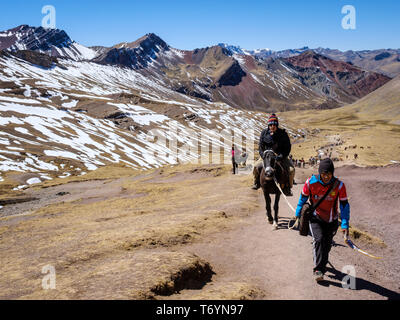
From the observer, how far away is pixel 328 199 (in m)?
8.47

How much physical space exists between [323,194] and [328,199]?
0.66ft

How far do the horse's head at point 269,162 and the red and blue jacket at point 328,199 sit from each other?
3.81m

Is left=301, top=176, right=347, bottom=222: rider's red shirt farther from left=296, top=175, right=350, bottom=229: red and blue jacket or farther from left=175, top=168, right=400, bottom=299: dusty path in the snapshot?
left=175, top=168, right=400, bottom=299: dusty path

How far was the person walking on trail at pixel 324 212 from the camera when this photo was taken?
8.42m

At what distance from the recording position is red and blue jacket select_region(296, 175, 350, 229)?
332 inches

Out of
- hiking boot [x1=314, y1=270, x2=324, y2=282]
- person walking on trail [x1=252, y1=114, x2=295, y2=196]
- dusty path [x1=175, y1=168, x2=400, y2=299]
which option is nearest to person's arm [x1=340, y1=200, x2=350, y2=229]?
hiking boot [x1=314, y1=270, x2=324, y2=282]

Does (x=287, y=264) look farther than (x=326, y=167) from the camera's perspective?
Yes

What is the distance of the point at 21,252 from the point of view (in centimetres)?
1241

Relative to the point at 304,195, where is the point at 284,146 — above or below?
above

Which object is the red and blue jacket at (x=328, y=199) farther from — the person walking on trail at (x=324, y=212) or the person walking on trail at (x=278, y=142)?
the person walking on trail at (x=278, y=142)

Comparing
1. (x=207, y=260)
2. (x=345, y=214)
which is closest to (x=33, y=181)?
(x=207, y=260)

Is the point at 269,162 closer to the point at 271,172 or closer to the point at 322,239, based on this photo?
the point at 271,172

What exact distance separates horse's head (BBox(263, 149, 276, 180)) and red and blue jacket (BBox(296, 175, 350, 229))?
3.81 m
